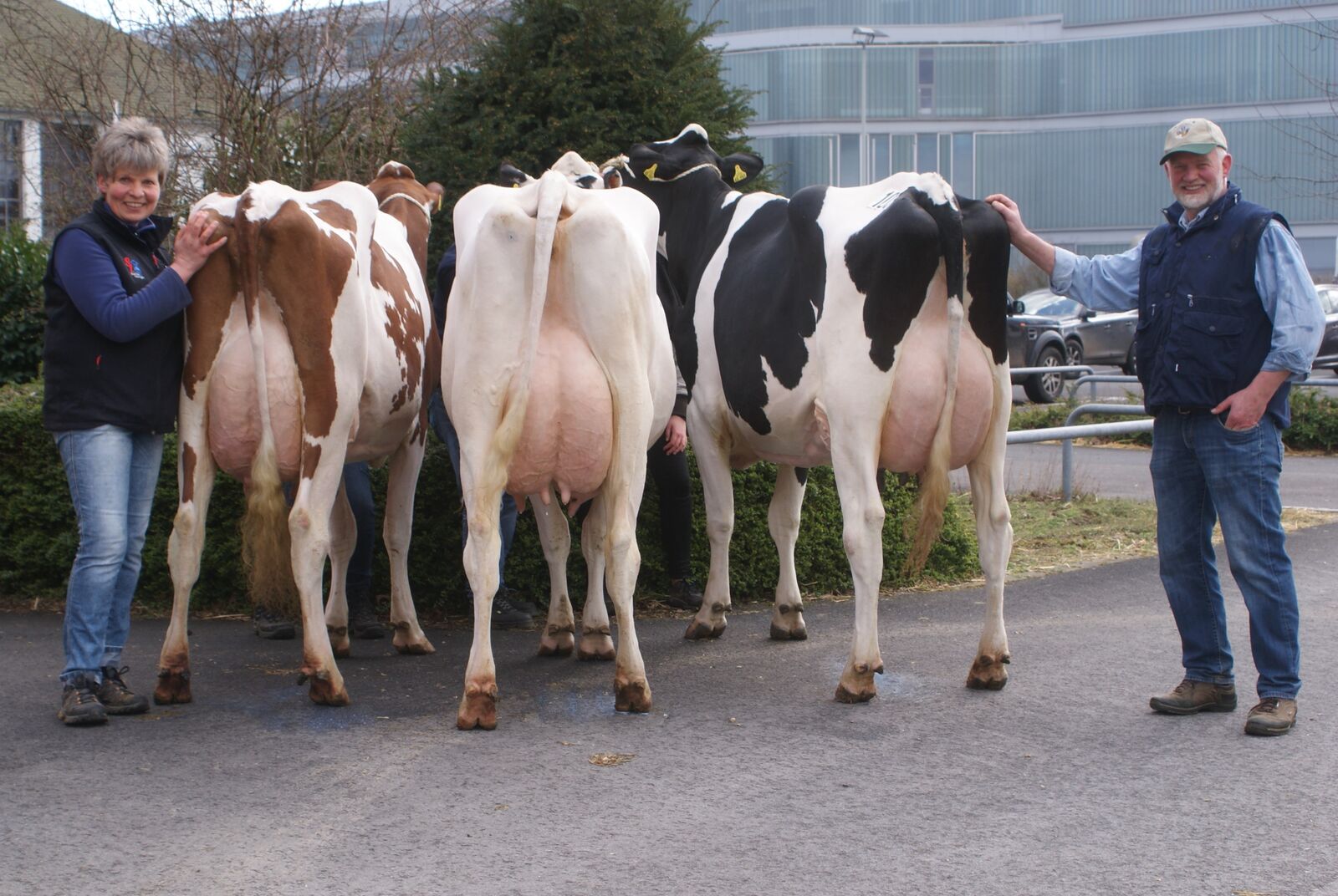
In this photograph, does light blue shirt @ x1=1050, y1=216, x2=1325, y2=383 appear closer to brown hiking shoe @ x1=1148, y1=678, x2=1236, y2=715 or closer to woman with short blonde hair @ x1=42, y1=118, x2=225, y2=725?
brown hiking shoe @ x1=1148, y1=678, x2=1236, y2=715

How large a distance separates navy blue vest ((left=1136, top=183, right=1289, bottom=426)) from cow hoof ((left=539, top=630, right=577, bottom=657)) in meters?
2.95

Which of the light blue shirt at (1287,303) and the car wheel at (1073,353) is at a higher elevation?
the light blue shirt at (1287,303)

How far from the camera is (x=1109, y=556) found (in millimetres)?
10039

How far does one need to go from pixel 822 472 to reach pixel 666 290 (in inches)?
70.0

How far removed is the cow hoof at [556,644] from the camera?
713 cm

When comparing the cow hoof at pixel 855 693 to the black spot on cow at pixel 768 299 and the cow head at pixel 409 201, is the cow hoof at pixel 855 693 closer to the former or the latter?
the black spot on cow at pixel 768 299

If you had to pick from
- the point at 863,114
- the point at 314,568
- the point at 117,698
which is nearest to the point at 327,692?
the point at 314,568

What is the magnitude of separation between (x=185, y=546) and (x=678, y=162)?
331cm

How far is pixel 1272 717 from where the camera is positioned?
5656 millimetres

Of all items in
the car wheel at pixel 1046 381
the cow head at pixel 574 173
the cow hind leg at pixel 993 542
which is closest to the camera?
the cow hind leg at pixel 993 542

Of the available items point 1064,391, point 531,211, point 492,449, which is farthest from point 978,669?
point 1064,391

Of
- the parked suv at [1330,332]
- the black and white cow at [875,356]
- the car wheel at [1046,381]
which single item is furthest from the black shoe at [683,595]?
the parked suv at [1330,332]

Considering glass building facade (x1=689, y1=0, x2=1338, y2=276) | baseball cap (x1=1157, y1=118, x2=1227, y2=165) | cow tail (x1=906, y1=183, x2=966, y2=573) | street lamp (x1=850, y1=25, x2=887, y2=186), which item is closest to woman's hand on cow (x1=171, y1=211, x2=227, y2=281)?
cow tail (x1=906, y1=183, x2=966, y2=573)

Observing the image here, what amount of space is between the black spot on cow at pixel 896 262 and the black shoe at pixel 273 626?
3.47m
